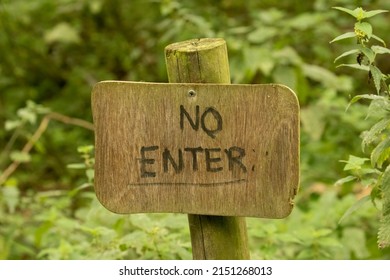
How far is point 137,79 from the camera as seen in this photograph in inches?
189

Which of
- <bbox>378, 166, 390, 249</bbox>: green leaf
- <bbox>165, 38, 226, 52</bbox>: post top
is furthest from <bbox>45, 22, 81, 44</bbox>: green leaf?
<bbox>378, 166, 390, 249</bbox>: green leaf

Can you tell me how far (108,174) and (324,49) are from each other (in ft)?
8.41

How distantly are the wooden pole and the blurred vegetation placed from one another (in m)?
0.47

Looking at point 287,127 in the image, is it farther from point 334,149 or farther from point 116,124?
point 334,149

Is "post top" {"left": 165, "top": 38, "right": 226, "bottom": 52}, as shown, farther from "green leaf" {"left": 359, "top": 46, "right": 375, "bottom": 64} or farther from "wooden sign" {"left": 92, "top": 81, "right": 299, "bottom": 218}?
"green leaf" {"left": 359, "top": 46, "right": 375, "bottom": 64}

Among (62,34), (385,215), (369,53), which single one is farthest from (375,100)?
(62,34)

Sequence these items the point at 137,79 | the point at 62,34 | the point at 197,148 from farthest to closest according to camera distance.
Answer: the point at 137,79
the point at 62,34
the point at 197,148

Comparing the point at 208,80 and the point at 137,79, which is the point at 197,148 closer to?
the point at 208,80

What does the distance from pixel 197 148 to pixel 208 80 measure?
16 cm

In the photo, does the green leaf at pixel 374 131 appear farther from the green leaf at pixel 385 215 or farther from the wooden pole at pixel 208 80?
the wooden pole at pixel 208 80

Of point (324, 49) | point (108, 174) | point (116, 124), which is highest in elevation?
point (116, 124)
